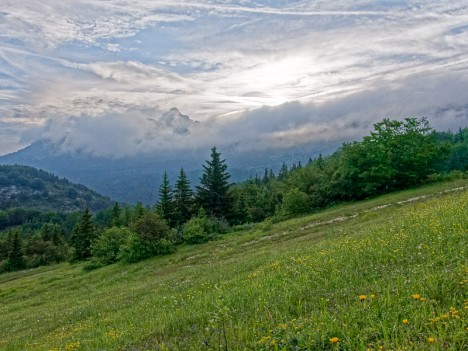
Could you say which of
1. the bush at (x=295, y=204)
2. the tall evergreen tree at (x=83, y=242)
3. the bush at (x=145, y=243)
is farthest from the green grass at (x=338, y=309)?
the tall evergreen tree at (x=83, y=242)

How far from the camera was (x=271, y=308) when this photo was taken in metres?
8.63

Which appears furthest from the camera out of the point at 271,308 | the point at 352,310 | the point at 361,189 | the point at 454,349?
the point at 361,189

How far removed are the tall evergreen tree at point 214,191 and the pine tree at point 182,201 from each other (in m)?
3.67

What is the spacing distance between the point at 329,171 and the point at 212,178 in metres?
25.1

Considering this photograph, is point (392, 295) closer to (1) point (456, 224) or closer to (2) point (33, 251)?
(1) point (456, 224)

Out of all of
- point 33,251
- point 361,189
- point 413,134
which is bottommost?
point 33,251

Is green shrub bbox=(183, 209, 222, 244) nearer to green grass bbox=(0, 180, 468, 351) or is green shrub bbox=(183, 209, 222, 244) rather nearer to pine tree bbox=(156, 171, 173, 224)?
pine tree bbox=(156, 171, 173, 224)

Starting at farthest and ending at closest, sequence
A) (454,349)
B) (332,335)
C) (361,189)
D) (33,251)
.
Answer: (33,251), (361,189), (332,335), (454,349)

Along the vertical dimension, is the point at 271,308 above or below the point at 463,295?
below

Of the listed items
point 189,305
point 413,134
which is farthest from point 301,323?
point 413,134

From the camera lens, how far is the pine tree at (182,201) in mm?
75312

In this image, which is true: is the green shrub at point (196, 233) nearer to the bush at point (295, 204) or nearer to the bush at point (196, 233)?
the bush at point (196, 233)

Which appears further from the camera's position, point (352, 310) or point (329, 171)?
point (329, 171)

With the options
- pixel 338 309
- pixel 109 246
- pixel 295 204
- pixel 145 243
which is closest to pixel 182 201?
pixel 109 246
